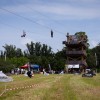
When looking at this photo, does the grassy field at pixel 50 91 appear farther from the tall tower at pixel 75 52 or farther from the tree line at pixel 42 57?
the tall tower at pixel 75 52

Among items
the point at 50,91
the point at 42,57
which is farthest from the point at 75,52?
the point at 50,91

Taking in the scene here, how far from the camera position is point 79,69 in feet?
432

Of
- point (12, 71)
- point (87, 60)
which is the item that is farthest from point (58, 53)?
point (12, 71)

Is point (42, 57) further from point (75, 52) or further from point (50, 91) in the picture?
point (50, 91)

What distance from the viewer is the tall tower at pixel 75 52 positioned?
132m

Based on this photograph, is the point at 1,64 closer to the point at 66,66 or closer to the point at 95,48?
the point at 66,66

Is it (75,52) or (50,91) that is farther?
(75,52)

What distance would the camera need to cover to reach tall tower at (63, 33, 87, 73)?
433ft

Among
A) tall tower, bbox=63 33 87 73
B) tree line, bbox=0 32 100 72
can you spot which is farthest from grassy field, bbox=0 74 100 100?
tall tower, bbox=63 33 87 73

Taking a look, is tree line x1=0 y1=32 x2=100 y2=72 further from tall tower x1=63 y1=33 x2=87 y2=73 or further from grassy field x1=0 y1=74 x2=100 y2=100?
grassy field x1=0 y1=74 x2=100 y2=100

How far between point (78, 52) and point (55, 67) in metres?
10.0

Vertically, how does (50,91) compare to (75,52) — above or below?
below

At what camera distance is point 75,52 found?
13562 centimetres

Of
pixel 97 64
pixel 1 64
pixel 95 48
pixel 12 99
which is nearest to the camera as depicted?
pixel 12 99
